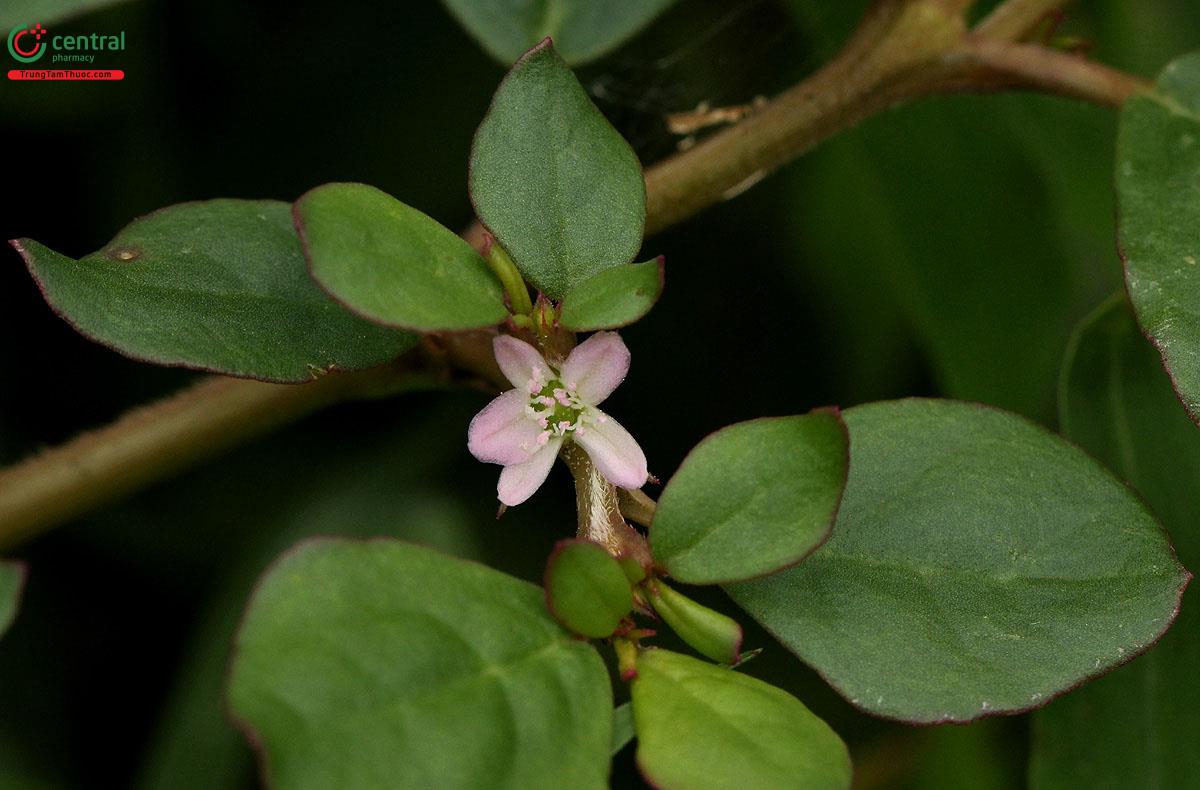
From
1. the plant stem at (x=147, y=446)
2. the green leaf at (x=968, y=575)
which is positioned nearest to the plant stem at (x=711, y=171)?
the plant stem at (x=147, y=446)

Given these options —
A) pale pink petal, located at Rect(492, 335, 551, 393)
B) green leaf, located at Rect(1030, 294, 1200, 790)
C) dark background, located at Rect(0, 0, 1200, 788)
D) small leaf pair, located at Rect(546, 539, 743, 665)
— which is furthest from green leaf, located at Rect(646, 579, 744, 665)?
dark background, located at Rect(0, 0, 1200, 788)

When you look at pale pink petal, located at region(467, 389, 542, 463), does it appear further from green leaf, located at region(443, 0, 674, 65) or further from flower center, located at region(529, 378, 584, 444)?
green leaf, located at region(443, 0, 674, 65)

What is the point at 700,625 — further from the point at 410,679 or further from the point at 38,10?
the point at 38,10

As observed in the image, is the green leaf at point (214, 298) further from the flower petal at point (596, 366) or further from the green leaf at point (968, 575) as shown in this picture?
the green leaf at point (968, 575)

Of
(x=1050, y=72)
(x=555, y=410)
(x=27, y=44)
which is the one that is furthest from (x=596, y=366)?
(x=27, y=44)

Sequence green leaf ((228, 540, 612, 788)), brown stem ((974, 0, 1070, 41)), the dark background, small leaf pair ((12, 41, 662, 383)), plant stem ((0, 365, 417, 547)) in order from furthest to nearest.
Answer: the dark background < brown stem ((974, 0, 1070, 41)) < plant stem ((0, 365, 417, 547)) < small leaf pair ((12, 41, 662, 383)) < green leaf ((228, 540, 612, 788))
